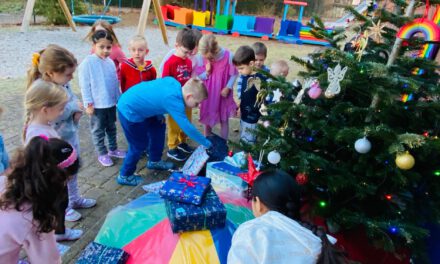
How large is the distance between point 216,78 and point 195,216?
7.80ft

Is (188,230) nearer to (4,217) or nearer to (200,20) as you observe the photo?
(4,217)

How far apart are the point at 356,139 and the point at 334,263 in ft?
2.84

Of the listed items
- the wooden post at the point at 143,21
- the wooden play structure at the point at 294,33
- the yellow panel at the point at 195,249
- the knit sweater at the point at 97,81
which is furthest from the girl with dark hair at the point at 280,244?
the wooden play structure at the point at 294,33

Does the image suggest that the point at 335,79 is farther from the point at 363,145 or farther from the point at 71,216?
the point at 71,216

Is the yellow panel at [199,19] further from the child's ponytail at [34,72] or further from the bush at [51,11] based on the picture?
the child's ponytail at [34,72]

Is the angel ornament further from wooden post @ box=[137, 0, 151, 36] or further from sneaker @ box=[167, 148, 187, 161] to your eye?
wooden post @ box=[137, 0, 151, 36]

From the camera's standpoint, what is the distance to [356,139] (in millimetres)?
2082

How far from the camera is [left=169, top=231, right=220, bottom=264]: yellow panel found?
7.66 ft

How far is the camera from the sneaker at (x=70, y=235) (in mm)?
2860

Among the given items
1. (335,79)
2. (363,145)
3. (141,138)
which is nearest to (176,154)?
(141,138)

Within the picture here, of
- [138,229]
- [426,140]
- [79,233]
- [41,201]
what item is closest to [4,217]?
[41,201]

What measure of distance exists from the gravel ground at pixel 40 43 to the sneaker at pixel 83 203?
5048mm

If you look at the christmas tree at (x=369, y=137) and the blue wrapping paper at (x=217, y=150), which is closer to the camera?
the christmas tree at (x=369, y=137)

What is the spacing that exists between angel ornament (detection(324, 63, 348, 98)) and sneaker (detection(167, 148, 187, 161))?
104 inches
